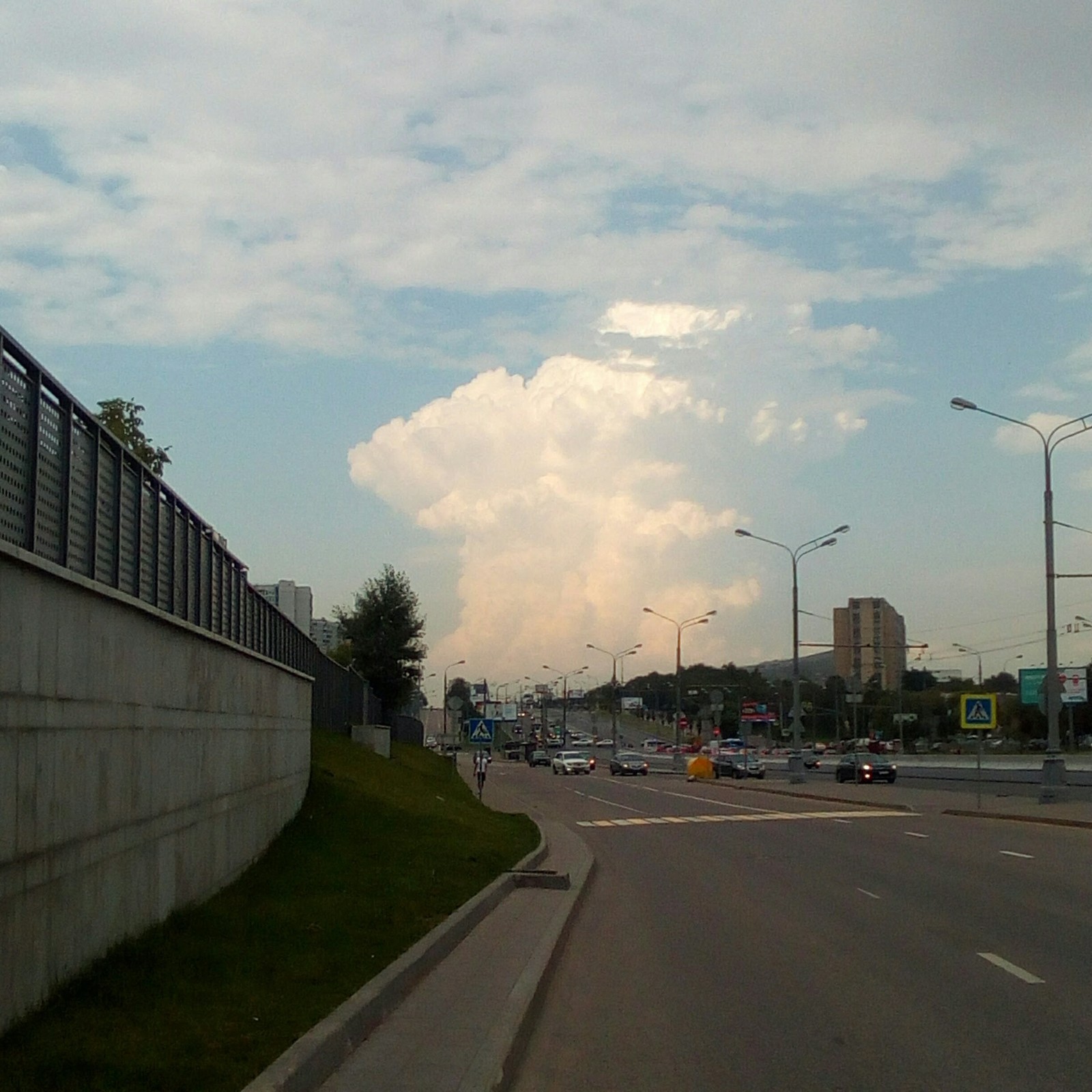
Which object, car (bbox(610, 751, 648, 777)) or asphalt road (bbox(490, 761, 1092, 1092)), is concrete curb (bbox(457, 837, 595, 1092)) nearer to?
asphalt road (bbox(490, 761, 1092, 1092))

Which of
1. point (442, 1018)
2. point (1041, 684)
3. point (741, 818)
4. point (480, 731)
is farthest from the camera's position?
point (1041, 684)

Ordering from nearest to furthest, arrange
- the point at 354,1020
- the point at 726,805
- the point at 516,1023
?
the point at 354,1020 < the point at 516,1023 < the point at 726,805

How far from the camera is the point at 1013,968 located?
11812mm

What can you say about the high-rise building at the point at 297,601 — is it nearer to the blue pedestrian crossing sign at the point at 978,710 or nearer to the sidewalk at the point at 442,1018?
the blue pedestrian crossing sign at the point at 978,710

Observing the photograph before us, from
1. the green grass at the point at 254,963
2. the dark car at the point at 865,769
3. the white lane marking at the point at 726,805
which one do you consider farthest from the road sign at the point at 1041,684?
the green grass at the point at 254,963

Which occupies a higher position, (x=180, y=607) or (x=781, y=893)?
(x=180, y=607)

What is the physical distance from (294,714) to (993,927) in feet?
39.8

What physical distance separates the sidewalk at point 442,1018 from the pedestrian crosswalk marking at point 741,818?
2173cm

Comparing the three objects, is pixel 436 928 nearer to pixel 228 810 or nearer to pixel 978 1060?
pixel 228 810

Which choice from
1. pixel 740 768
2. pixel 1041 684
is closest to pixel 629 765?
pixel 740 768

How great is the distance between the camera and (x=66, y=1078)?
663 centimetres

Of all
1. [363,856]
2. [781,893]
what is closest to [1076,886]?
[781,893]

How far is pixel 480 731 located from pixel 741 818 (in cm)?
814

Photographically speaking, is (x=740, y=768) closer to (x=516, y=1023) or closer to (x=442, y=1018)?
(x=442, y=1018)
